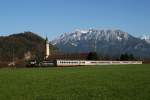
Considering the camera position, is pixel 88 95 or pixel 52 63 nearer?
pixel 88 95

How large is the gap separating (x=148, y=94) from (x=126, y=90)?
2.16 meters

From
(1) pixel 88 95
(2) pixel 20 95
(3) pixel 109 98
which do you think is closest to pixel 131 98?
(3) pixel 109 98

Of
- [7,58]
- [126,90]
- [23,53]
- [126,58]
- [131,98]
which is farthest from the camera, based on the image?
[23,53]

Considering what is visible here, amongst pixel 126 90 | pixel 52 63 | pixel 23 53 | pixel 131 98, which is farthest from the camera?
pixel 23 53

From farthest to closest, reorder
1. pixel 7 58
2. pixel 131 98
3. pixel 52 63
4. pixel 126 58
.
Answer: pixel 7 58, pixel 126 58, pixel 52 63, pixel 131 98

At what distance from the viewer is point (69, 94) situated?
18.3 metres

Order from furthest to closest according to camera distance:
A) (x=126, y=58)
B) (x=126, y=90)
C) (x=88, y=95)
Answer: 1. (x=126, y=58)
2. (x=126, y=90)
3. (x=88, y=95)

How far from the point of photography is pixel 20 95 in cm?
1828

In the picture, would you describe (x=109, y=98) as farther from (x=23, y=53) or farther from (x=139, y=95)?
(x=23, y=53)

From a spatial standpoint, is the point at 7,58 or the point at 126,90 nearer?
the point at 126,90

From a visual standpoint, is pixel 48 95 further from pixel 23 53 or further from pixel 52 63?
pixel 23 53

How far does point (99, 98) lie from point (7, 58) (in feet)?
485

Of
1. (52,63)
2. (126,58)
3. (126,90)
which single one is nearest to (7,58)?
(126,58)

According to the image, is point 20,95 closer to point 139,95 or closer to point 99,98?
point 99,98
